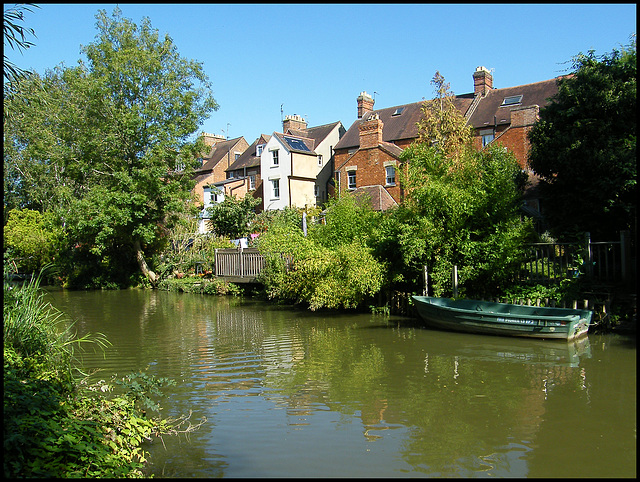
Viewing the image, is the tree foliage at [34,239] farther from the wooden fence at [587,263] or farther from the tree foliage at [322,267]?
the wooden fence at [587,263]

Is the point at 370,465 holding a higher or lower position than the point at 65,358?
lower

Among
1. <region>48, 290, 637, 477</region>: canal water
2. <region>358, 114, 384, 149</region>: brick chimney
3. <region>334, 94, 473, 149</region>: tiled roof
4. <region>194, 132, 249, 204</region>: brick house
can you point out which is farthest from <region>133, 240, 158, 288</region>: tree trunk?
<region>334, 94, 473, 149</region>: tiled roof

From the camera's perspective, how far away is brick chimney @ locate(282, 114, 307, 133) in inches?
2028

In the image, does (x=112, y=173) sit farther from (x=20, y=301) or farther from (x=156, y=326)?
(x=20, y=301)

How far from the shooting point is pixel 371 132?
38.9 metres

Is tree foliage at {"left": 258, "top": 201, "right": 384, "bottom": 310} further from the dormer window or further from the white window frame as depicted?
the dormer window

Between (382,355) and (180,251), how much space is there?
80.8 ft

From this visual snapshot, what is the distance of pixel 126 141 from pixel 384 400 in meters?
28.1

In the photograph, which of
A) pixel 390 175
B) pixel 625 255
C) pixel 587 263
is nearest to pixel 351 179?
pixel 390 175

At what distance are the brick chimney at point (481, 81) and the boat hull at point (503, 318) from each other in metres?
28.3

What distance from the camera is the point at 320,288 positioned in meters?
19.0

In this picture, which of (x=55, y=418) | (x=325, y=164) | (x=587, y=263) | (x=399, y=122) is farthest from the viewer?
(x=325, y=164)

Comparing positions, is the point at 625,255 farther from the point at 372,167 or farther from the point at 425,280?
the point at 372,167

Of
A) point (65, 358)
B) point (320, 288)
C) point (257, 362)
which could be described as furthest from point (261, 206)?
point (65, 358)
